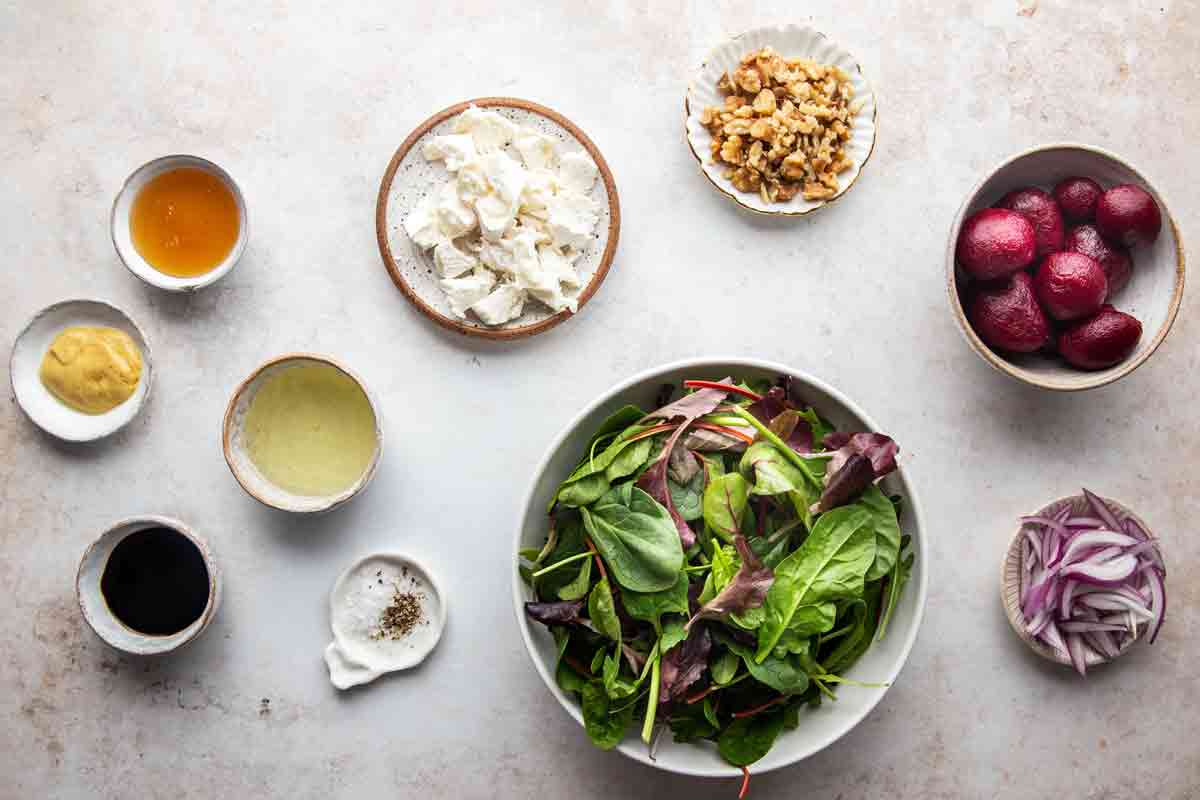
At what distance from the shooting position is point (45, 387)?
1.76 meters

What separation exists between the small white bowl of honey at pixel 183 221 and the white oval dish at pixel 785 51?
2.71 ft

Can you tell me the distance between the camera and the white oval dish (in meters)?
1.72

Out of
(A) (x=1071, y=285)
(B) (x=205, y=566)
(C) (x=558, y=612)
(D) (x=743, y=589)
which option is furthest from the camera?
(B) (x=205, y=566)

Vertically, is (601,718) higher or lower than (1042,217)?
lower

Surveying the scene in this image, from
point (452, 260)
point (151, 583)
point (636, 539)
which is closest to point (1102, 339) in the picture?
point (636, 539)

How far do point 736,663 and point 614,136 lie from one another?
969mm

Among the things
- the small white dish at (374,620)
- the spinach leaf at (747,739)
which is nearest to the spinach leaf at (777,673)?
the spinach leaf at (747,739)

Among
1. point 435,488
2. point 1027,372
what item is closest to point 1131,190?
point 1027,372

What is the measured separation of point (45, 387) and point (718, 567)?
1.26 meters

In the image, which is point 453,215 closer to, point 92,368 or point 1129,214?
point 92,368

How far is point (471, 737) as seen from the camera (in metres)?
1.77

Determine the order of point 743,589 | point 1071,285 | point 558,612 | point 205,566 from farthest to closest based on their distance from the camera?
point 205,566 → point 1071,285 → point 558,612 → point 743,589

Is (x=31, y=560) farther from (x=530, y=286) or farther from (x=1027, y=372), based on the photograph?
(x=1027, y=372)

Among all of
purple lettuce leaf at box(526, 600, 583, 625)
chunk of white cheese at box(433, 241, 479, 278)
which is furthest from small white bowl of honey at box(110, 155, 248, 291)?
purple lettuce leaf at box(526, 600, 583, 625)
